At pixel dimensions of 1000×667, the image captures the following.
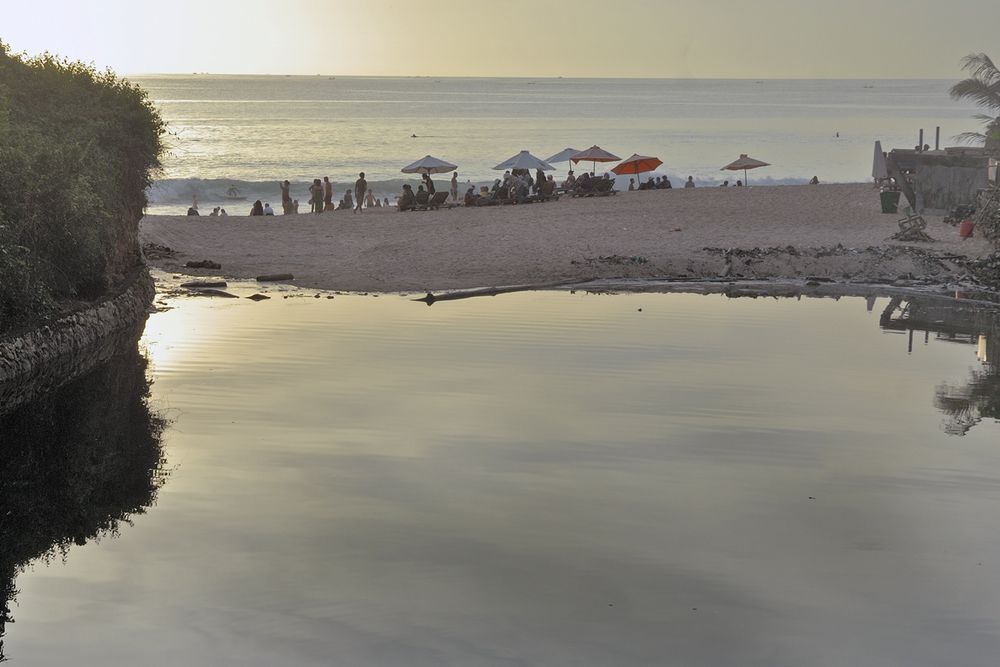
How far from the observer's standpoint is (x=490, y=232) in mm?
33750

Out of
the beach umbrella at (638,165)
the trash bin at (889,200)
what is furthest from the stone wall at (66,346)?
the beach umbrella at (638,165)

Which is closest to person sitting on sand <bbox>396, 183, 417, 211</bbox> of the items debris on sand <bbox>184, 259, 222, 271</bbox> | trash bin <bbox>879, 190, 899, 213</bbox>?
debris on sand <bbox>184, 259, 222, 271</bbox>

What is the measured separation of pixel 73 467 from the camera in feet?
45.9

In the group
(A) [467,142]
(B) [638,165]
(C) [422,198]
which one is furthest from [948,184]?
(A) [467,142]

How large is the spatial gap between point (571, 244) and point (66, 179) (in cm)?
1414

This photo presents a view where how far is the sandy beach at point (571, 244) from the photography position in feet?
96.7

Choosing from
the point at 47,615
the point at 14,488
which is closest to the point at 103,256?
the point at 14,488

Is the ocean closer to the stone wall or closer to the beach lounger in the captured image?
the beach lounger

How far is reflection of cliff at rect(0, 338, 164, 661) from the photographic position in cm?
1184

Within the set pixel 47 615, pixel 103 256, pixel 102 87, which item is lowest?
pixel 47 615

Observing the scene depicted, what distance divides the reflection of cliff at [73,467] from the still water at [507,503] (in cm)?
4

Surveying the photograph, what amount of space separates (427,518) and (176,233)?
25.1 metres

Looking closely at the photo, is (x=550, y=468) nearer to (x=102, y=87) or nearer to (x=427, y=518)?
(x=427, y=518)

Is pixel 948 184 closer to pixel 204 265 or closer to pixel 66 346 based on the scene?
pixel 204 265
